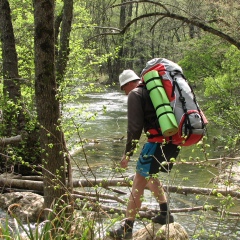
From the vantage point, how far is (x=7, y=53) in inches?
318

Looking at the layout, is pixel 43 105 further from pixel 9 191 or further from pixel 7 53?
pixel 7 53

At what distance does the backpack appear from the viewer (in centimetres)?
379

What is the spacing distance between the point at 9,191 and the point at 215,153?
262 inches

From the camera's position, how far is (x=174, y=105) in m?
3.84

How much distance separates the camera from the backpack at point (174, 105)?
379 centimetres

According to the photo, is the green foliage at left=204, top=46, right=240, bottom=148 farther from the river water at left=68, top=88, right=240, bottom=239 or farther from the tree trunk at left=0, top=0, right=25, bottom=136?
the tree trunk at left=0, top=0, right=25, bottom=136

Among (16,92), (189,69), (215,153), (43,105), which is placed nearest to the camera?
(43,105)

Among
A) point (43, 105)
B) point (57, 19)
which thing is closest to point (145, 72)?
point (43, 105)

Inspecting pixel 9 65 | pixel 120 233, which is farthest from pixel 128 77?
pixel 9 65

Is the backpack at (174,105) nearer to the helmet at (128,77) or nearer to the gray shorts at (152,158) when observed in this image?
the gray shorts at (152,158)

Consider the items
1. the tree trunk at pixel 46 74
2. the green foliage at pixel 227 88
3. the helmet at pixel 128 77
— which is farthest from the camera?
the green foliage at pixel 227 88

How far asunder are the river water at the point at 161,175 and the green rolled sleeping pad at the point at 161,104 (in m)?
0.39

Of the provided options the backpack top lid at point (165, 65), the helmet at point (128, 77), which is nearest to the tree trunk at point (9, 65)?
the helmet at point (128, 77)

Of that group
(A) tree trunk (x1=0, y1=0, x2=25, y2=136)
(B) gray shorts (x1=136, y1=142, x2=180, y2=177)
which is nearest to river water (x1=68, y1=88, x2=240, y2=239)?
(B) gray shorts (x1=136, y1=142, x2=180, y2=177)
